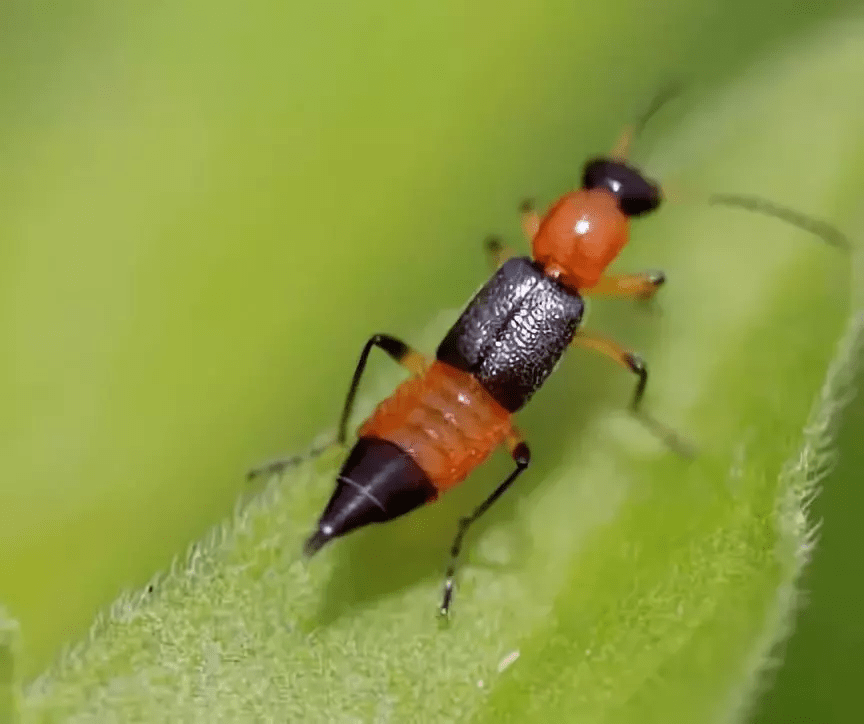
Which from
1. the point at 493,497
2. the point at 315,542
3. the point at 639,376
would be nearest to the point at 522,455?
the point at 493,497

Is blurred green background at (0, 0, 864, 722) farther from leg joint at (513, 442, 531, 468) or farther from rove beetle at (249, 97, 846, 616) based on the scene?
leg joint at (513, 442, 531, 468)

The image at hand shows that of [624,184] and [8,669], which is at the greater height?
[624,184]

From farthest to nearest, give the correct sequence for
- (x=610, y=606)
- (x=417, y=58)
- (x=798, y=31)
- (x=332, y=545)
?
(x=798, y=31) → (x=417, y=58) → (x=332, y=545) → (x=610, y=606)

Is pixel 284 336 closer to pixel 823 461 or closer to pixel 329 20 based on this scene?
pixel 329 20

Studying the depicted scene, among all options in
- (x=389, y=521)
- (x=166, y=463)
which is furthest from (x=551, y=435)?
(x=166, y=463)

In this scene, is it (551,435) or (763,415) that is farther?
(551,435)

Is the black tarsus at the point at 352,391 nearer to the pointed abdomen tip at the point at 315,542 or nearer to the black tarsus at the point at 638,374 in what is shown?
the pointed abdomen tip at the point at 315,542

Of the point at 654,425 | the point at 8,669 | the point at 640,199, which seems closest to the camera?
the point at 8,669

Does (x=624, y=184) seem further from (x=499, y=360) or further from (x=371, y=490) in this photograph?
(x=371, y=490)
